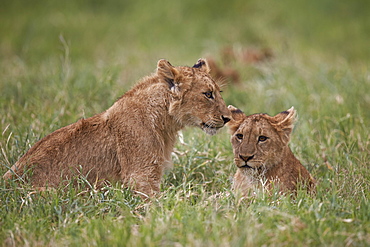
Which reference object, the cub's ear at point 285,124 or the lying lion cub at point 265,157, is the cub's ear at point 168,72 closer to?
the lying lion cub at point 265,157

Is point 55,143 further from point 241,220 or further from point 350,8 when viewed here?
point 350,8

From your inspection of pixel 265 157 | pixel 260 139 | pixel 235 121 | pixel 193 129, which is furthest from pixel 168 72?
pixel 193 129

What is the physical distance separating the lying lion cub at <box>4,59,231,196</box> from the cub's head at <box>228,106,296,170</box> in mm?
286

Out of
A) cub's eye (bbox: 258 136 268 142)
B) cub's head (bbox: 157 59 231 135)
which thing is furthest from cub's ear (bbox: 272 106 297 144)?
cub's head (bbox: 157 59 231 135)

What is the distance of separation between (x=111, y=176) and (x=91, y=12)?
492 inches

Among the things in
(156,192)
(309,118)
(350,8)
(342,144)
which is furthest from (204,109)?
(350,8)

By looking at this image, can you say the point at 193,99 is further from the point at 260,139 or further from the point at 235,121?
the point at 260,139

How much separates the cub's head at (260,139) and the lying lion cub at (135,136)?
11.3 inches

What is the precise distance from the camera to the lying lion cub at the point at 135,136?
4773mm

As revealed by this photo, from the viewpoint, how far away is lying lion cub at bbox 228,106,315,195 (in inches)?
197

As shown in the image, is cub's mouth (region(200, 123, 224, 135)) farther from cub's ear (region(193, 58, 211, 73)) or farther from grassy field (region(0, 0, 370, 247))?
cub's ear (region(193, 58, 211, 73))

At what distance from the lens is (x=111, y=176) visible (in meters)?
4.91

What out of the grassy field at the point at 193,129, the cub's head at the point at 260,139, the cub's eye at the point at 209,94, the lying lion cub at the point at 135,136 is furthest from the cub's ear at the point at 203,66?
the grassy field at the point at 193,129

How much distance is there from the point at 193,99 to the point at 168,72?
1.19 ft
